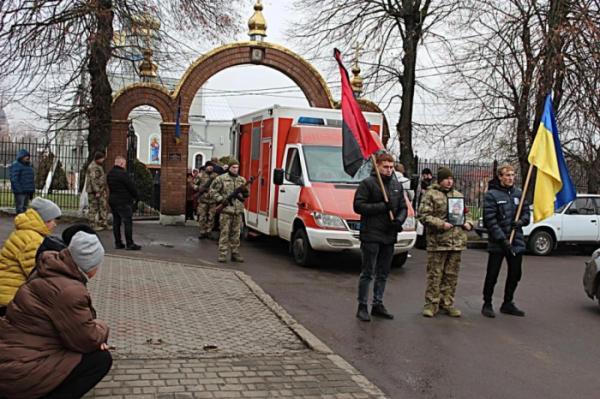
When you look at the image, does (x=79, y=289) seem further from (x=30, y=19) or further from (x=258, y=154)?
(x=30, y=19)

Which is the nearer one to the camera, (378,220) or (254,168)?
(378,220)

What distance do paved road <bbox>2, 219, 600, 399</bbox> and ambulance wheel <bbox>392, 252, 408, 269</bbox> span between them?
0.56ft

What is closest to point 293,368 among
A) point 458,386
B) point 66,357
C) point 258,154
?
point 458,386

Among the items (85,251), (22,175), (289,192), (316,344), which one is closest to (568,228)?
(289,192)

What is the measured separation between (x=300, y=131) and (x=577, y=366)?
737cm

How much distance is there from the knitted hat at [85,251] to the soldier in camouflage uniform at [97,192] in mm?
11329

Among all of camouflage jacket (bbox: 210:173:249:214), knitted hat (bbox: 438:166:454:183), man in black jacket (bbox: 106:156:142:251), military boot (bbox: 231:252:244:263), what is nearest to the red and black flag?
knitted hat (bbox: 438:166:454:183)

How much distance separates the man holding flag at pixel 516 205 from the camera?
812 cm

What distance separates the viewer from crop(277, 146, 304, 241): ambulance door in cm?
1187

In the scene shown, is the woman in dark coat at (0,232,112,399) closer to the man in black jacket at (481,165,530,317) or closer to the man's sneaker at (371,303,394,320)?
the man's sneaker at (371,303,394,320)

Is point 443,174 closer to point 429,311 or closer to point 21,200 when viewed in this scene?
point 429,311

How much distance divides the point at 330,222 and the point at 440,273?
10.6 ft

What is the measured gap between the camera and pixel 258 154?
1392cm

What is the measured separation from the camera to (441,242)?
7.90 m
